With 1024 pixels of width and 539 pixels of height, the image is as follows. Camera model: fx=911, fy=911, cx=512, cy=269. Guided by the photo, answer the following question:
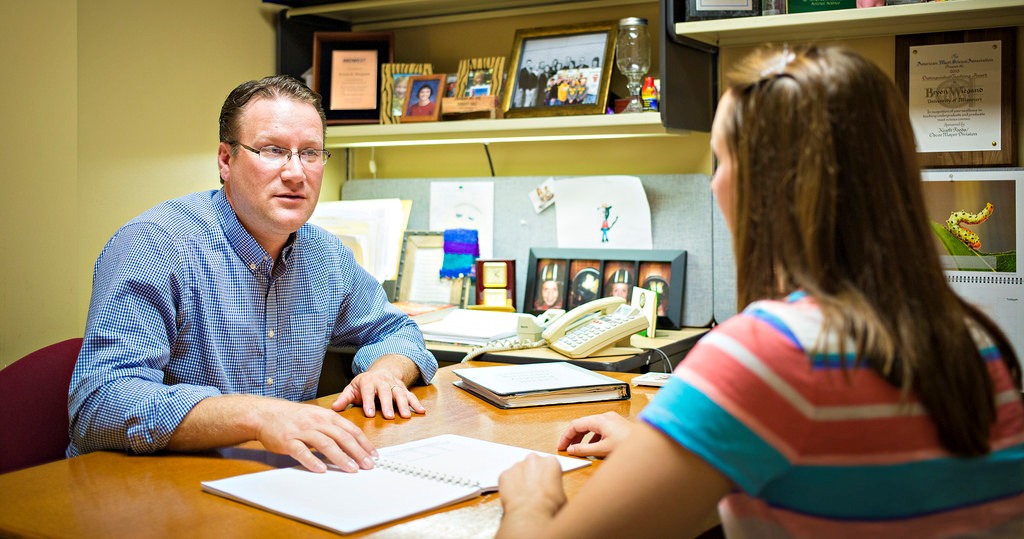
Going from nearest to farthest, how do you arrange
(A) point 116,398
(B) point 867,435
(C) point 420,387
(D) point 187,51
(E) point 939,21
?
(B) point 867,435 < (A) point 116,398 < (C) point 420,387 < (E) point 939,21 < (D) point 187,51

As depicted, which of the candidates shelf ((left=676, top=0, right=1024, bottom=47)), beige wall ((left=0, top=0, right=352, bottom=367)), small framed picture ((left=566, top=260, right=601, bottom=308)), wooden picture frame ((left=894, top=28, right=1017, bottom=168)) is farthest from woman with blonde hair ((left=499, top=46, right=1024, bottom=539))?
small framed picture ((left=566, top=260, right=601, bottom=308))

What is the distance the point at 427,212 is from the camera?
296cm

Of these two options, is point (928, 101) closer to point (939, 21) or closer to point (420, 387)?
point (939, 21)

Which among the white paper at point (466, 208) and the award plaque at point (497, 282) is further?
the white paper at point (466, 208)

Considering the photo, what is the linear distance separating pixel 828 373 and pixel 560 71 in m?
1.99

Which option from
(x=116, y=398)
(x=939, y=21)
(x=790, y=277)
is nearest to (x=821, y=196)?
(x=790, y=277)

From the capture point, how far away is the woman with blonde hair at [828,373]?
2.43ft

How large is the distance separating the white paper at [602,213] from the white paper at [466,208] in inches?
9.2

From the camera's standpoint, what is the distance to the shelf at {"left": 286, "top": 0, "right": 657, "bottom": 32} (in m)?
2.74

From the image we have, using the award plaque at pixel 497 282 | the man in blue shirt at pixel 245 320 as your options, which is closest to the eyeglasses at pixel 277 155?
the man in blue shirt at pixel 245 320

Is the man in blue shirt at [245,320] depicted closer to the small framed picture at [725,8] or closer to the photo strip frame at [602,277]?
the photo strip frame at [602,277]

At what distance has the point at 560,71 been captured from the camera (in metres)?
2.61

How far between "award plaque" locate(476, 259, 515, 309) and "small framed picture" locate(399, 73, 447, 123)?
48 centimetres

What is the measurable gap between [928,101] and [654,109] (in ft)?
2.25
